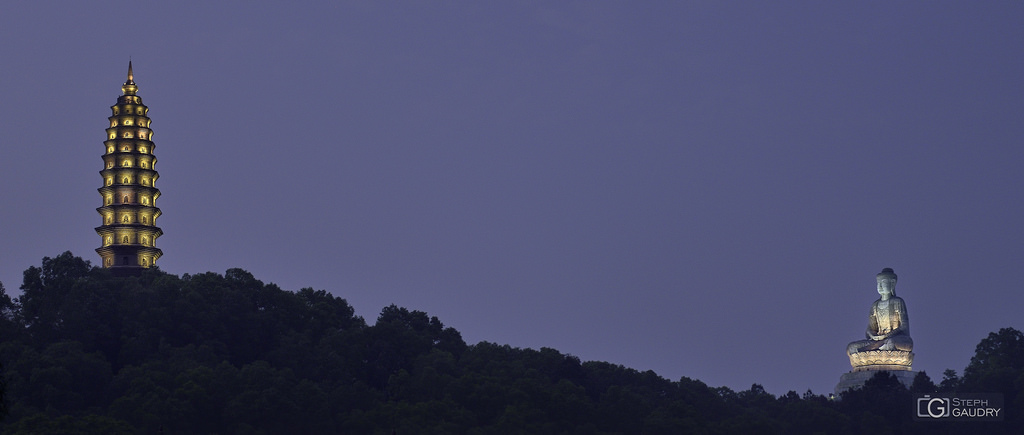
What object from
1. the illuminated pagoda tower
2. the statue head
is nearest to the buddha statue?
the statue head

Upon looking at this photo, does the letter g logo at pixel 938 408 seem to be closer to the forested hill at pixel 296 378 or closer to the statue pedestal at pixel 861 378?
the forested hill at pixel 296 378

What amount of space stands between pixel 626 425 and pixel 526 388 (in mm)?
6403

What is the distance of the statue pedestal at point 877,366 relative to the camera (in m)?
122

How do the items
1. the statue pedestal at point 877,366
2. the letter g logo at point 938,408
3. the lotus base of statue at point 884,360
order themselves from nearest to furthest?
the letter g logo at point 938,408, the statue pedestal at point 877,366, the lotus base of statue at point 884,360

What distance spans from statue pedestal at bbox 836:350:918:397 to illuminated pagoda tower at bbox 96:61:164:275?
163 feet

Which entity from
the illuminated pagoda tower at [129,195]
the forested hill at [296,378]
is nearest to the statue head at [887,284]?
the forested hill at [296,378]

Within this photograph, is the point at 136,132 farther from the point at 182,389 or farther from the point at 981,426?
the point at 981,426

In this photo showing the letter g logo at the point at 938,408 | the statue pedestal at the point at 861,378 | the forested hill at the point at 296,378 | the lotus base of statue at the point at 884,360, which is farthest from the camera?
the lotus base of statue at the point at 884,360

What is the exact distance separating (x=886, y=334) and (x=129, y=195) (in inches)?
2164

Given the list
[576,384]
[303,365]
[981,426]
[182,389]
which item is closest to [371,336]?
[303,365]

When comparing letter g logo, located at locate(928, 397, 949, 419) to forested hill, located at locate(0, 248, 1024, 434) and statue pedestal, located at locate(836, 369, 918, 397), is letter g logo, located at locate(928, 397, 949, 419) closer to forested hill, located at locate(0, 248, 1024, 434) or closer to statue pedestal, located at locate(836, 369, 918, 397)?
forested hill, located at locate(0, 248, 1024, 434)

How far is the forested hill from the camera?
258ft

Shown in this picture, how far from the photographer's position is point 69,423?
68.6m

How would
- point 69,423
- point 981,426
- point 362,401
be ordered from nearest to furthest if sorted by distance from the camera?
1. point 69,423
2. point 362,401
3. point 981,426
